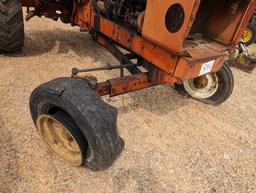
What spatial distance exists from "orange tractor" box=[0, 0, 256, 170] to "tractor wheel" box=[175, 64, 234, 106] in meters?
0.01

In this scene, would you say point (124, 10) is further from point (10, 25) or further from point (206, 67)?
point (10, 25)

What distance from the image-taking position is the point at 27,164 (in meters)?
2.41

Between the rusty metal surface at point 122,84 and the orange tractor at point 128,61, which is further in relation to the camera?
the rusty metal surface at point 122,84

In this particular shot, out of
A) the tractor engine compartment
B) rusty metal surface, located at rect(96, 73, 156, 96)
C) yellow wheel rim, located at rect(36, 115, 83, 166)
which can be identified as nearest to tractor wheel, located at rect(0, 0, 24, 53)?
the tractor engine compartment

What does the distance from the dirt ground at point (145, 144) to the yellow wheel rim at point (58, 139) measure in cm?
9

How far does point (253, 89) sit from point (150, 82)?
277 centimetres

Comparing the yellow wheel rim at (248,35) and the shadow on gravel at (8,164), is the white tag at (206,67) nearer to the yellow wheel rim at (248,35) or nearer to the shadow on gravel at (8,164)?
the shadow on gravel at (8,164)

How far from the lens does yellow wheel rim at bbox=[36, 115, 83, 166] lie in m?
2.41

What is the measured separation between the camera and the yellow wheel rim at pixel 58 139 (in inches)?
95.0

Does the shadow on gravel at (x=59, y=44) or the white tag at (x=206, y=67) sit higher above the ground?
the white tag at (x=206, y=67)

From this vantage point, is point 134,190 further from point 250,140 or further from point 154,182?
point 250,140

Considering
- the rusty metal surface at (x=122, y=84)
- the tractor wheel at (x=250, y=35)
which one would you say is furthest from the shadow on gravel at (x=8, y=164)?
the tractor wheel at (x=250, y=35)

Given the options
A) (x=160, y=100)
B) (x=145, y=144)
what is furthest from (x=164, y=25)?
(x=160, y=100)

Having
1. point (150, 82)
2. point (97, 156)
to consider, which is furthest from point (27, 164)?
point (150, 82)
